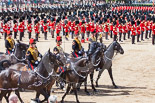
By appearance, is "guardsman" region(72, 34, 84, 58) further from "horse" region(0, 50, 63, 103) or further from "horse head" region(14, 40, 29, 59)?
"horse" region(0, 50, 63, 103)

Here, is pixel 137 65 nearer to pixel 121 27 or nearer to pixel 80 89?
pixel 80 89

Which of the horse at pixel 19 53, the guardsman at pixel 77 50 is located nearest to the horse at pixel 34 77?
the horse at pixel 19 53

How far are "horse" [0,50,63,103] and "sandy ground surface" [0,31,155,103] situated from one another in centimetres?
142

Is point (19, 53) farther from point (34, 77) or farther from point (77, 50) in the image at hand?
point (34, 77)

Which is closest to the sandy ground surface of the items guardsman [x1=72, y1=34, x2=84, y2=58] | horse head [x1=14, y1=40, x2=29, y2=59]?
guardsman [x1=72, y1=34, x2=84, y2=58]

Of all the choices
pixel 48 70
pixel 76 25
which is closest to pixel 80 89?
pixel 48 70

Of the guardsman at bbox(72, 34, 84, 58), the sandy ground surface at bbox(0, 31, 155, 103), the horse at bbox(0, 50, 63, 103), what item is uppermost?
the guardsman at bbox(72, 34, 84, 58)

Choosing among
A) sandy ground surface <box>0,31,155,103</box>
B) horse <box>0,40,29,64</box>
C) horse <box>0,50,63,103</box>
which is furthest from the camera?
horse <box>0,40,29,64</box>

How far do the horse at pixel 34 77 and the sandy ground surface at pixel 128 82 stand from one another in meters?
1.42

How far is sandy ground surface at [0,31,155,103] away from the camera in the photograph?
14.3 meters

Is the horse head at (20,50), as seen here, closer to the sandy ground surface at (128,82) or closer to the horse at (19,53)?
the horse at (19,53)

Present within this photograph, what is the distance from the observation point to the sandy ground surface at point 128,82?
14.3m

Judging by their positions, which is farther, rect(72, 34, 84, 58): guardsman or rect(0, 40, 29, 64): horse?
rect(0, 40, 29, 64): horse

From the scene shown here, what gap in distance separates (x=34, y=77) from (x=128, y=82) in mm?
5761
